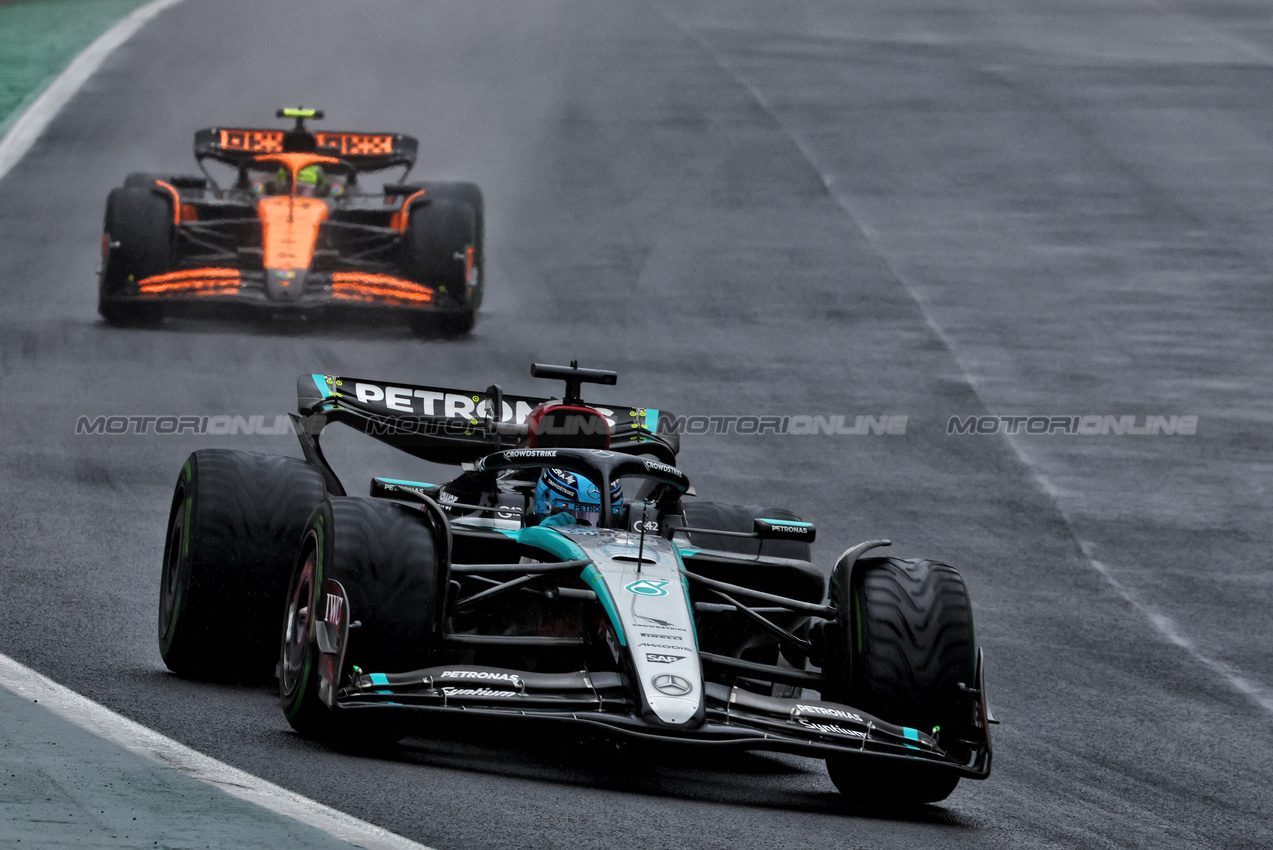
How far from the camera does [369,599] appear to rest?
7.62 m

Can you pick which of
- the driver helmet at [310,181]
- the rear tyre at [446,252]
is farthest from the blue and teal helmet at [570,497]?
the driver helmet at [310,181]

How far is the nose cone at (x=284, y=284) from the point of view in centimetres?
1959

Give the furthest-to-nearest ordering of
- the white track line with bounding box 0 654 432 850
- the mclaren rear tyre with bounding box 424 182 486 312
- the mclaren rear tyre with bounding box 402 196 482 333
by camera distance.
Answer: the mclaren rear tyre with bounding box 424 182 486 312 → the mclaren rear tyre with bounding box 402 196 482 333 → the white track line with bounding box 0 654 432 850

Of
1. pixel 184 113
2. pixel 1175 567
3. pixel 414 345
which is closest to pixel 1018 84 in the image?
pixel 184 113

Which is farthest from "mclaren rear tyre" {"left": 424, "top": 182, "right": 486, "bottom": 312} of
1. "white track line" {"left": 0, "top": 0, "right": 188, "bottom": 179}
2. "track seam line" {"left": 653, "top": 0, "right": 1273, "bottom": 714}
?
"white track line" {"left": 0, "top": 0, "right": 188, "bottom": 179}

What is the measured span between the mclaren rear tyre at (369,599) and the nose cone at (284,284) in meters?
11.9

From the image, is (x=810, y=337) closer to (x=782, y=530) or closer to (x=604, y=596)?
(x=782, y=530)

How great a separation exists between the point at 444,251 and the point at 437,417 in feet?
31.4

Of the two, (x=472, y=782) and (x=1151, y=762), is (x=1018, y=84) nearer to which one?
(x=1151, y=762)

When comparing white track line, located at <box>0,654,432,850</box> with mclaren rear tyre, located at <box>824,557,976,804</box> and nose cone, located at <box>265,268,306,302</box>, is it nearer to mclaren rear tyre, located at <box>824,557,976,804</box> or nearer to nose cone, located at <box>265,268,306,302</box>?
mclaren rear tyre, located at <box>824,557,976,804</box>

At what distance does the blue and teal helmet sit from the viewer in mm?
8930

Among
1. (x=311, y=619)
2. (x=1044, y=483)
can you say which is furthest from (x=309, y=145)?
(x=311, y=619)

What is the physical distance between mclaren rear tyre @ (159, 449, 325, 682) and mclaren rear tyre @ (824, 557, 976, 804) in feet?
8.56

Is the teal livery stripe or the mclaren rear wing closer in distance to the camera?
the teal livery stripe
